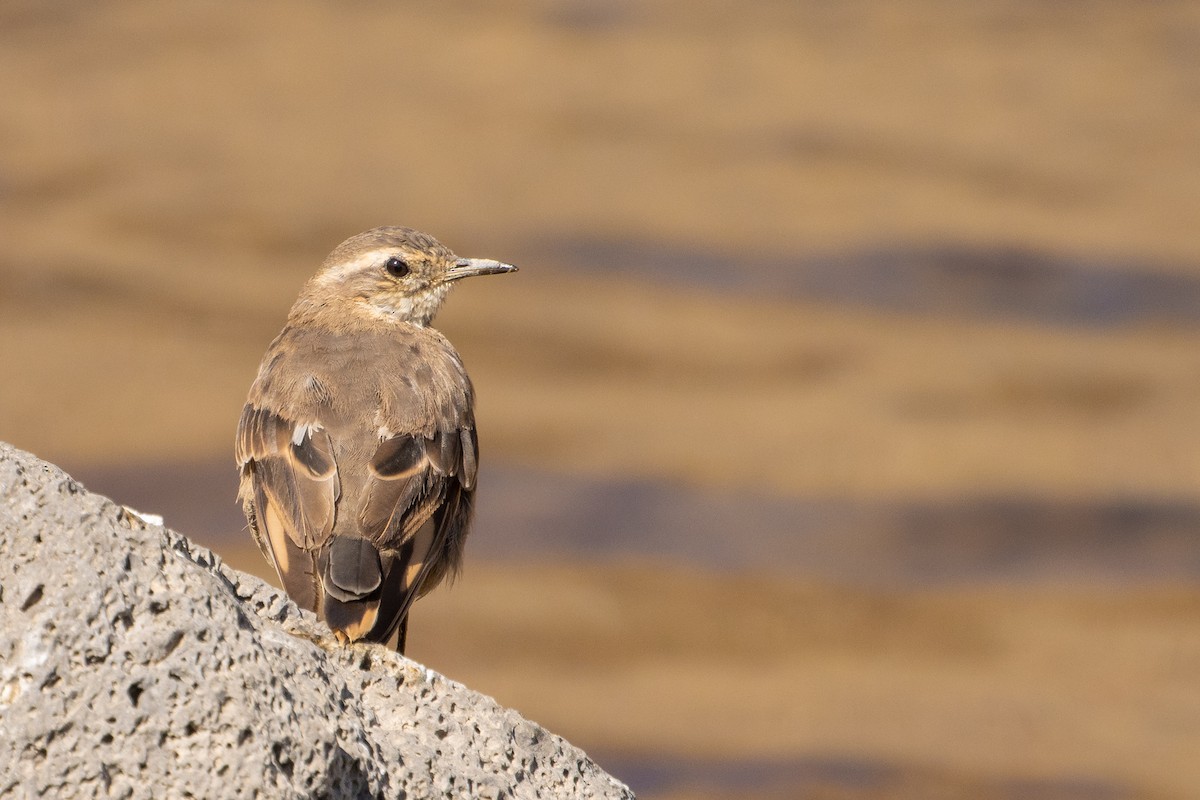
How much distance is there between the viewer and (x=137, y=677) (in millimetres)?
4340

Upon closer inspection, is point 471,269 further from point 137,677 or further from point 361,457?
point 137,677

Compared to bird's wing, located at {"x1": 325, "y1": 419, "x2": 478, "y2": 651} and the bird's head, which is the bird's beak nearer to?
the bird's head

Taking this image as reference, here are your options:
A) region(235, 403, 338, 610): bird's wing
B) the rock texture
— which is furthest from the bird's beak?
the rock texture

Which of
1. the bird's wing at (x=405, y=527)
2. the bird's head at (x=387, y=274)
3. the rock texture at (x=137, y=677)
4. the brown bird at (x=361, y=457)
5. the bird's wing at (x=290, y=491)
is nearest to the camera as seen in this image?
the rock texture at (x=137, y=677)

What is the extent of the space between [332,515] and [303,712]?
9.01 feet

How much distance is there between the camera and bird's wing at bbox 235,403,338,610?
7141 millimetres

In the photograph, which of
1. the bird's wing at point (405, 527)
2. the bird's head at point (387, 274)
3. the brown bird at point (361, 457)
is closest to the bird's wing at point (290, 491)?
the brown bird at point (361, 457)

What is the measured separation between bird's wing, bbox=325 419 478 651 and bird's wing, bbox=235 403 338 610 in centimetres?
14

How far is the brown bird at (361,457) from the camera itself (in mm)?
7035

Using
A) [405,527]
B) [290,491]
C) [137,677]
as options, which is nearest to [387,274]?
[290,491]

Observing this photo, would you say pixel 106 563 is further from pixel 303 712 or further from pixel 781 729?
pixel 781 729

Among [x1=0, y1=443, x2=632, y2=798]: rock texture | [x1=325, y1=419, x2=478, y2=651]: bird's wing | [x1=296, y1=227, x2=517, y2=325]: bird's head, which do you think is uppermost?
[x1=296, y1=227, x2=517, y2=325]: bird's head

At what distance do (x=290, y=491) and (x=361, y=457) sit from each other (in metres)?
0.31

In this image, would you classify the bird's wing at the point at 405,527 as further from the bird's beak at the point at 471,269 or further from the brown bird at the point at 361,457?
the bird's beak at the point at 471,269
